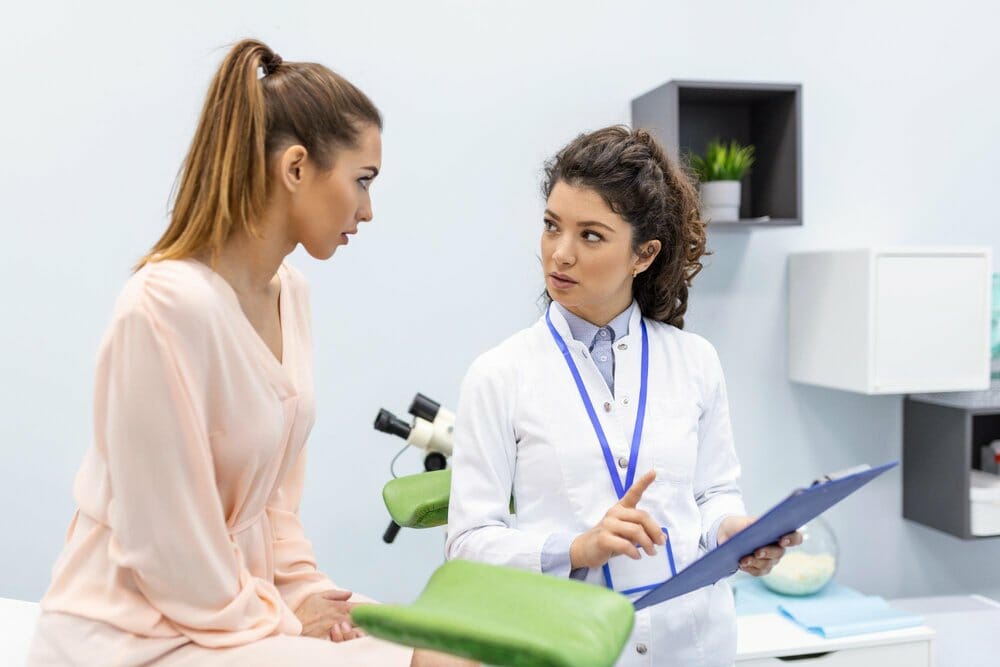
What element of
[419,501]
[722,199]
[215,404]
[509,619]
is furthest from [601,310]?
[722,199]

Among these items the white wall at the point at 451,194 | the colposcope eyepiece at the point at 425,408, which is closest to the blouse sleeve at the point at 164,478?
the colposcope eyepiece at the point at 425,408

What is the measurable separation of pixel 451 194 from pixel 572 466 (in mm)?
1377

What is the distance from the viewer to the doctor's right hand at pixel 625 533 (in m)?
1.22

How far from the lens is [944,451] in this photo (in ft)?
9.28

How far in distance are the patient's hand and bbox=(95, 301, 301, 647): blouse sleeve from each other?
0.18 m

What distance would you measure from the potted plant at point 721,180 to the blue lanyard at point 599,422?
1.14 m

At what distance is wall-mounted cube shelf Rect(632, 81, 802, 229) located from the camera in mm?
2551

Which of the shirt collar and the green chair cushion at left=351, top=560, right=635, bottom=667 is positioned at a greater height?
the shirt collar

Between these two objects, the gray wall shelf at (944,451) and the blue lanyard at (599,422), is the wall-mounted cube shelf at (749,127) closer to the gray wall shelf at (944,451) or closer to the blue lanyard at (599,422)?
the gray wall shelf at (944,451)

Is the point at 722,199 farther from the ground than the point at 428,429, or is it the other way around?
the point at 722,199

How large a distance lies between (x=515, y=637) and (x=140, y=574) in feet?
1.65

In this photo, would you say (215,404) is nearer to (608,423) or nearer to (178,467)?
(178,467)

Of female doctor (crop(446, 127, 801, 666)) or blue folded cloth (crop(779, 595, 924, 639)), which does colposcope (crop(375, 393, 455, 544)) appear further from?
blue folded cloth (crop(779, 595, 924, 639))

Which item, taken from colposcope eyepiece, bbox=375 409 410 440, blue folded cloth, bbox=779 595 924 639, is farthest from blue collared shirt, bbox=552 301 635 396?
blue folded cloth, bbox=779 595 924 639
